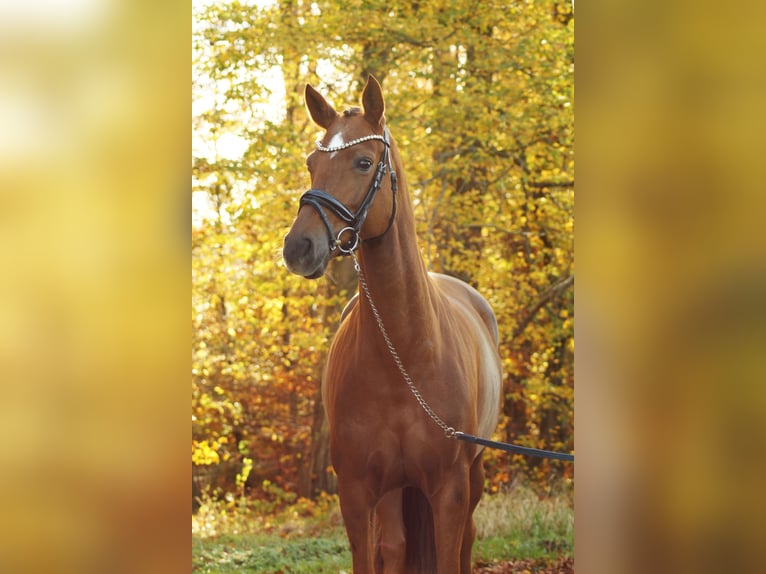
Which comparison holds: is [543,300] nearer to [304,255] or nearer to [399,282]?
[399,282]

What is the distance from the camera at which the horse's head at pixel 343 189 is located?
276 cm

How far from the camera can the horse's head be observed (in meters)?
2.76

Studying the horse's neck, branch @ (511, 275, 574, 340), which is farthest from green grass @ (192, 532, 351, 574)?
the horse's neck

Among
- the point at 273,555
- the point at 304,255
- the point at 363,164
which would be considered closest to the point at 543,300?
the point at 273,555

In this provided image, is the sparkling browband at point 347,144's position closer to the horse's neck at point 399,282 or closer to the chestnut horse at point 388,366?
the chestnut horse at point 388,366

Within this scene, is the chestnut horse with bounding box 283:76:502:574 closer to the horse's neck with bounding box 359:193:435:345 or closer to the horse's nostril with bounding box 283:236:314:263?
the horse's neck with bounding box 359:193:435:345

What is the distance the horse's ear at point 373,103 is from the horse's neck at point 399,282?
316mm

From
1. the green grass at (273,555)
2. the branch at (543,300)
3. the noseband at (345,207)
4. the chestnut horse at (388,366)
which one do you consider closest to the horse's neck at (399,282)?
the chestnut horse at (388,366)

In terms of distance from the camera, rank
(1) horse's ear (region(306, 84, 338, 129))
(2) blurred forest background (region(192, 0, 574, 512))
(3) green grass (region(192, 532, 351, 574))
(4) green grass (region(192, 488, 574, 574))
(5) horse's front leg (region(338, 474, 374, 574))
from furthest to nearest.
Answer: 1. (2) blurred forest background (region(192, 0, 574, 512))
2. (4) green grass (region(192, 488, 574, 574))
3. (3) green grass (region(192, 532, 351, 574))
4. (5) horse's front leg (region(338, 474, 374, 574))
5. (1) horse's ear (region(306, 84, 338, 129))

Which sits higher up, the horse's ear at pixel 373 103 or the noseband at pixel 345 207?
the horse's ear at pixel 373 103
